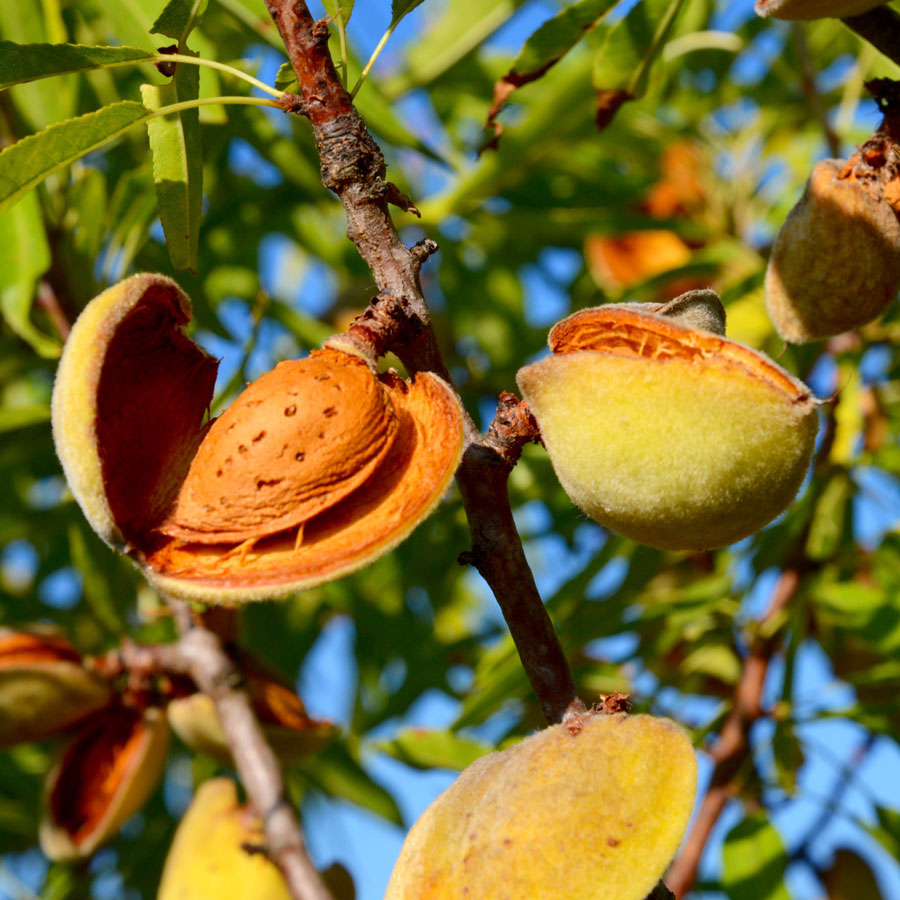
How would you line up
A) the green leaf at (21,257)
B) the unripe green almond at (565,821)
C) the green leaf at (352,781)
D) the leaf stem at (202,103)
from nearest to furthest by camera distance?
the unripe green almond at (565,821) → the leaf stem at (202,103) → the green leaf at (21,257) → the green leaf at (352,781)

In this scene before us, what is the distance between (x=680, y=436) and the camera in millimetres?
948

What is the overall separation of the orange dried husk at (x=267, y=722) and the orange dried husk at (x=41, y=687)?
165 mm

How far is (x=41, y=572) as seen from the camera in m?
2.84

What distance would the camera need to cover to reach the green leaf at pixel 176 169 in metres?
1.25

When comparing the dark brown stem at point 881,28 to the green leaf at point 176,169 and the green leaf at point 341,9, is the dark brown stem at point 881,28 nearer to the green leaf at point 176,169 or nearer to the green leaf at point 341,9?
the green leaf at point 341,9

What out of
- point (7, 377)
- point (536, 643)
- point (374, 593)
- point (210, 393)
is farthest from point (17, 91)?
point (536, 643)

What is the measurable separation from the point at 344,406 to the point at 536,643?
0.28 meters

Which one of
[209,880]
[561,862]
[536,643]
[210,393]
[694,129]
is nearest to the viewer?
[561,862]

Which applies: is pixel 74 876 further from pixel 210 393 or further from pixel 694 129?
pixel 694 129

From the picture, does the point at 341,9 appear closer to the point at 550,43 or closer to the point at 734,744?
the point at 550,43

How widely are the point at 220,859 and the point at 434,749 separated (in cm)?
44

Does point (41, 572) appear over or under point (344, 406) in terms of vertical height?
under

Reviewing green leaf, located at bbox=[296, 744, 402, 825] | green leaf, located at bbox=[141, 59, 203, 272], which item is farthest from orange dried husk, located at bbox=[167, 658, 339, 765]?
green leaf, located at bbox=[141, 59, 203, 272]

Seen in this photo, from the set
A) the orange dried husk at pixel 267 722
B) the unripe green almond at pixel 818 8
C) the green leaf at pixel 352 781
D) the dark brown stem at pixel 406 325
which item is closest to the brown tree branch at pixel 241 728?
the orange dried husk at pixel 267 722
